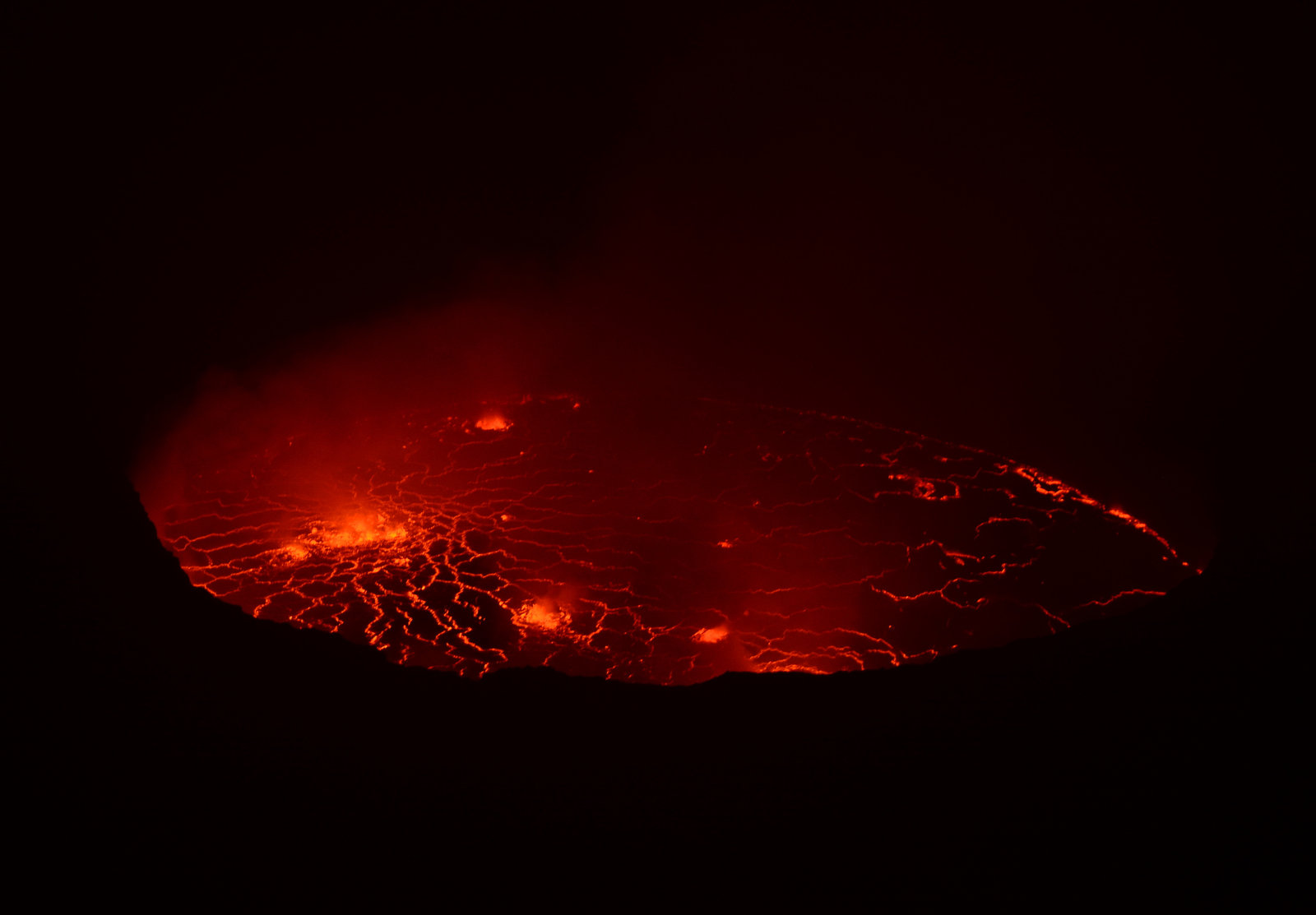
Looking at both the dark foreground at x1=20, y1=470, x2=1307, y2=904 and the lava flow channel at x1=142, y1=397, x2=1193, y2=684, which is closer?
the dark foreground at x1=20, y1=470, x2=1307, y2=904

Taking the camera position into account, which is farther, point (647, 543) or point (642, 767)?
point (647, 543)

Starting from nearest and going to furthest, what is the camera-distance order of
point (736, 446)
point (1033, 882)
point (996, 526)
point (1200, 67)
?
point (1033, 882) < point (1200, 67) < point (996, 526) < point (736, 446)

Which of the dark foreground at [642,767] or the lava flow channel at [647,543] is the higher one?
the lava flow channel at [647,543]

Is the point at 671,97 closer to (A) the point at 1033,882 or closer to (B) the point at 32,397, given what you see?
(B) the point at 32,397

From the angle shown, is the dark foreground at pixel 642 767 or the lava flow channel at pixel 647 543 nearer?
the dark foreground at pixel 642 767

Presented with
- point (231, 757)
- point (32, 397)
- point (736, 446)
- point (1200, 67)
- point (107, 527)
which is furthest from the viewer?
point (736, 446)

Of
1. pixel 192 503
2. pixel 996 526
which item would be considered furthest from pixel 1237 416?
pixel 192 503

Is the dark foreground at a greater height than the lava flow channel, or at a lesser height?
lesser

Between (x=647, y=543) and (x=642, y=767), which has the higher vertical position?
(x=647, y=543)
